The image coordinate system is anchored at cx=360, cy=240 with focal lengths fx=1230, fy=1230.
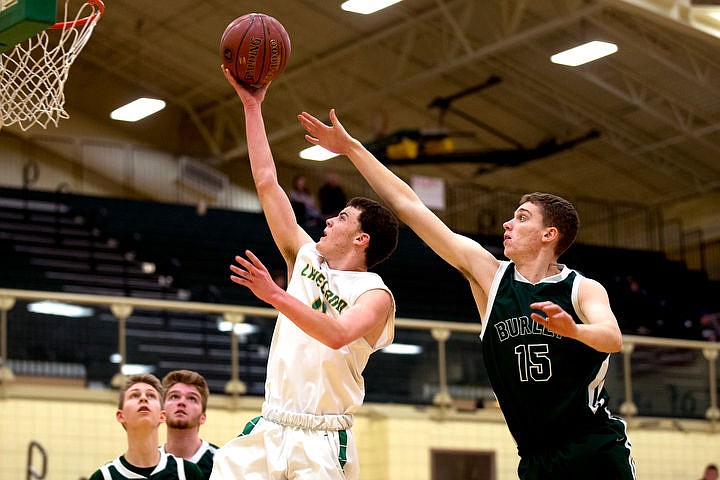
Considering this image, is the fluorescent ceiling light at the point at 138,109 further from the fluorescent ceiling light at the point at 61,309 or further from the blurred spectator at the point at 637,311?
the fluorescent ceiling light at the point at 61,309

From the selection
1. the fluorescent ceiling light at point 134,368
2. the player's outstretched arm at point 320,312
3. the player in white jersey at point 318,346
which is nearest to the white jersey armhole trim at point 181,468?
the player in white jersey at point 318,346

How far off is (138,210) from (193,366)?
933 centimetres

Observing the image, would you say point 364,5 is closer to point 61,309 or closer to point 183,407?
point 61,309

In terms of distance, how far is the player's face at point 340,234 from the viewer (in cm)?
491

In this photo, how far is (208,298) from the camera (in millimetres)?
14695

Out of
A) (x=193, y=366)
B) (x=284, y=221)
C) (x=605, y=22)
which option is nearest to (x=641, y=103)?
(x=605, y=22)

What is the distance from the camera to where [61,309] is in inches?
408

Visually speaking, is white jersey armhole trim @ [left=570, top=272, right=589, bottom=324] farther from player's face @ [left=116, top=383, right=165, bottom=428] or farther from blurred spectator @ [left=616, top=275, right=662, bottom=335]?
blurred spectator @ [left=616, top=275, right=662, bottom=335]

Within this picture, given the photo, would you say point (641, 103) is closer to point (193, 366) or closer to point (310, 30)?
point (310, 30)

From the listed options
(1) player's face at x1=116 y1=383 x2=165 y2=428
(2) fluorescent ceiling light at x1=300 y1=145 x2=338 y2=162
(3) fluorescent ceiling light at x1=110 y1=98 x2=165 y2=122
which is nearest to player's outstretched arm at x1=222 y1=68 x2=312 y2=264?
(1) player's face at x1=116 y1=383 x2=165 y2=428

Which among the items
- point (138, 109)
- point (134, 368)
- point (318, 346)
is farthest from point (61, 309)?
point (138, 109)

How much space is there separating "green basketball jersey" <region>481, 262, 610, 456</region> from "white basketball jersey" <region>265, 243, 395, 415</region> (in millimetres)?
503

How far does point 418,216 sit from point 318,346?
0.65m

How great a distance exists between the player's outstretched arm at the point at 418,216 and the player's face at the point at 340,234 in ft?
0.51
